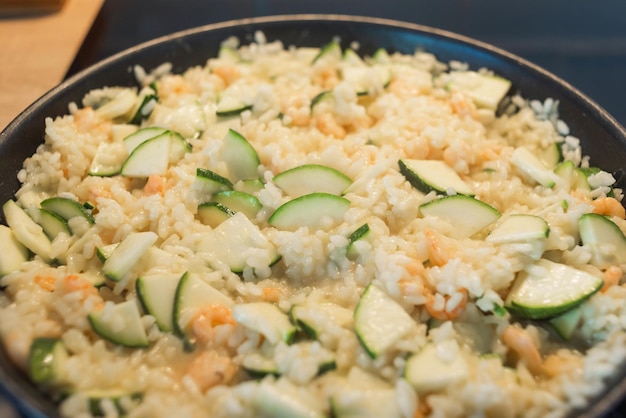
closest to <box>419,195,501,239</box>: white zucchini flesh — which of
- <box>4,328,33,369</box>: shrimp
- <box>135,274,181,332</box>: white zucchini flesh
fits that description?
<box>135,274,181,332</box>: white zucchini flesh

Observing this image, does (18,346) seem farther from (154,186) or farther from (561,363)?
(561,363)

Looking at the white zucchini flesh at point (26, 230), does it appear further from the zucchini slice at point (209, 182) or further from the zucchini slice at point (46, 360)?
the zucchini slice at point (209, 182)

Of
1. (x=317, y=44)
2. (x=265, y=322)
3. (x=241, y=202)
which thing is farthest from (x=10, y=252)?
(x=317, y=44)

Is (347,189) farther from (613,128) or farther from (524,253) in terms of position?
(613,128)

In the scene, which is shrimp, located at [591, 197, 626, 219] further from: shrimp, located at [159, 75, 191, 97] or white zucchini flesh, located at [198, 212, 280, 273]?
shrimp, located at [159, 75, 191, 97]

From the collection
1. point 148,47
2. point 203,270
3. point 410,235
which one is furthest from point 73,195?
point 410,235

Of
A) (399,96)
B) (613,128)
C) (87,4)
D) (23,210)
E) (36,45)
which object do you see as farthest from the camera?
(87,4)
